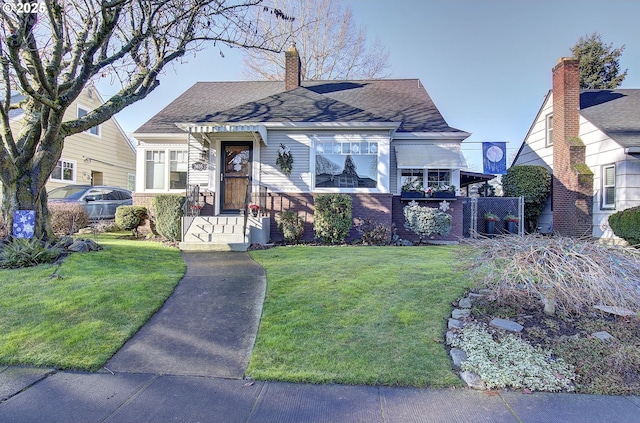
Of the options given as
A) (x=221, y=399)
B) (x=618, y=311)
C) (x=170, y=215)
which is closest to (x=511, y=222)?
(x=618, y=311)

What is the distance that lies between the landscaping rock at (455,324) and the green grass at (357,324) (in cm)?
10

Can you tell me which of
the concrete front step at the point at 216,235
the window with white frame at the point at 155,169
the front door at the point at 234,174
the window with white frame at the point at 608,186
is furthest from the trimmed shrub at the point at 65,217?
the window with white frame at the point at 608,186

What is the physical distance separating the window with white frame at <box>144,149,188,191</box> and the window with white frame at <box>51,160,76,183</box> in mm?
7675

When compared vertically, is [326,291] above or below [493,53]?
below

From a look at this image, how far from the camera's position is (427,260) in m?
7.29

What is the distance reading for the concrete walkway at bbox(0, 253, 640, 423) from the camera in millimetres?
2541

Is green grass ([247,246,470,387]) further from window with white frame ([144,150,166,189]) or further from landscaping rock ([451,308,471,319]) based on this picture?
window with white frame ([144,150,166,189])

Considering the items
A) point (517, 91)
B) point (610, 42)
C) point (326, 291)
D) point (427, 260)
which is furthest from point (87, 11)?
point (610, 42)

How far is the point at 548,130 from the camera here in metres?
14.4

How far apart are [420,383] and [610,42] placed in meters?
25.8

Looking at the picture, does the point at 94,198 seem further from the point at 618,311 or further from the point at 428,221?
the point at 618,311

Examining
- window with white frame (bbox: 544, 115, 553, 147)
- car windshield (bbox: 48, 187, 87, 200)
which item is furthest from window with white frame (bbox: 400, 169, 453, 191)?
car windshield (bbox: 48, 187, 87, 200)

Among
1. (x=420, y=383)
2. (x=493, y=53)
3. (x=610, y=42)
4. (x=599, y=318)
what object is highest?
(x=610, y=42)

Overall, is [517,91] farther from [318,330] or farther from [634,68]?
[318,330]
